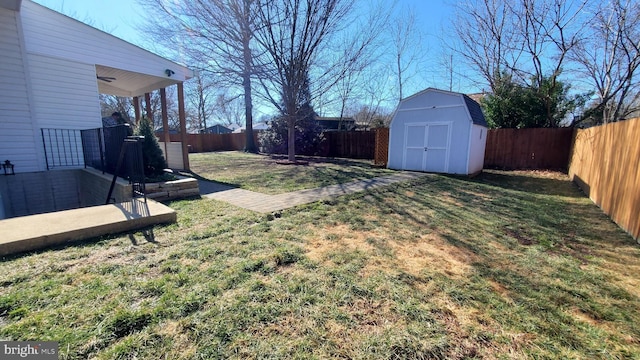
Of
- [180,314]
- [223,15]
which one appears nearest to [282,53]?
[223,15]

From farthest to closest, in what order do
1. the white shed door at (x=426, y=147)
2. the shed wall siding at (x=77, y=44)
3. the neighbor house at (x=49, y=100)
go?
the white shed door at (x=426, y=147)
the shed wall siding at (x=77, y=44)
the neighbor house at (x=49, y=100)

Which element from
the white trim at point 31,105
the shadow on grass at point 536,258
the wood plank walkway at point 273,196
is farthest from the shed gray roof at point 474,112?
the white trim at point 31,105

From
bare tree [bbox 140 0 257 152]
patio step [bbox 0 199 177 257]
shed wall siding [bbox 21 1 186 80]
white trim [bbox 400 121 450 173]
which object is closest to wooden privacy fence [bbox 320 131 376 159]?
white trim [bbox 400 121 450 173]

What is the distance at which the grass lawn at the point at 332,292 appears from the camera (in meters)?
1.68

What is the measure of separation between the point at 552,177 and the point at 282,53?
36.9ft

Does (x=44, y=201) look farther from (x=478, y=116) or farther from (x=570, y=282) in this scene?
(x=478, y=116)

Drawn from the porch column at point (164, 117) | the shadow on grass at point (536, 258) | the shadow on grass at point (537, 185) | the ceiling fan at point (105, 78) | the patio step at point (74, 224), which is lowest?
the shadow on grass at point (536, 258)

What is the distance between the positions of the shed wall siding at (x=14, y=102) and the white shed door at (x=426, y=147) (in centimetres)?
1060

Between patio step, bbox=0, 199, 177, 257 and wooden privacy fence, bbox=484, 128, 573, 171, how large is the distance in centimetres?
1280

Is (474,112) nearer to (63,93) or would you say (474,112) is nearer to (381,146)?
(381,146)

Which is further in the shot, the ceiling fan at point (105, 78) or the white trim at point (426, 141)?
the white trim at point (426, 141)

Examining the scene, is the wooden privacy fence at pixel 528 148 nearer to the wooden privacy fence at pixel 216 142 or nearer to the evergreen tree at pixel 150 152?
the evergreen tree at pixel 150 152

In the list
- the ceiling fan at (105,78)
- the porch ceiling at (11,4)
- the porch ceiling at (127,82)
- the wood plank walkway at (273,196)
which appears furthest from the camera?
the ceiling fan at (105,78)

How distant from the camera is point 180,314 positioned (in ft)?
6.26
